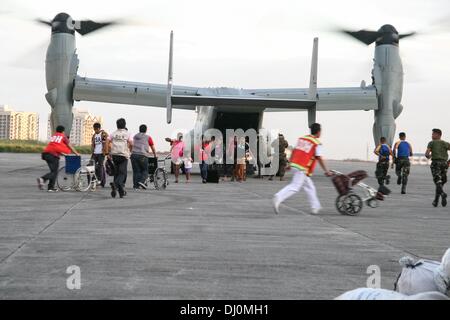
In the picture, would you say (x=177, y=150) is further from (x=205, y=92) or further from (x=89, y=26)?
(x=89, y=26)

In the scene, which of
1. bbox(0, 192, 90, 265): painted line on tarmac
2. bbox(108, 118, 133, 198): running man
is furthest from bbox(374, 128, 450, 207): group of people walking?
bbox(0, 192, 90, 265): painted line on tarmac

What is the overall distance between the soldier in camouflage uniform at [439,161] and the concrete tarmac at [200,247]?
54.1 inches

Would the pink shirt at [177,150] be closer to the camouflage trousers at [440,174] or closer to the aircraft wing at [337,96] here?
the aircraft wing at [337,96]

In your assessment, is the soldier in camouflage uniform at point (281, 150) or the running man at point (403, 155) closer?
the running man at point (403, 155)

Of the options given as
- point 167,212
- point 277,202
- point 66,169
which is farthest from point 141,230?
point 66,169

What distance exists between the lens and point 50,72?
98.3 ft

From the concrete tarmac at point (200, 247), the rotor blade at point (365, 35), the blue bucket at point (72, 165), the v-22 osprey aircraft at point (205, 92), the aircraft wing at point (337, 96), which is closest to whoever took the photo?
the concrete tarmac at point (200, 247)

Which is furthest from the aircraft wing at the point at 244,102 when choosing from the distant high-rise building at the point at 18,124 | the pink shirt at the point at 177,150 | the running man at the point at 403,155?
the distant high-rise building at the point at 18,124

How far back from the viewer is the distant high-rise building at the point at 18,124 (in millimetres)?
181875

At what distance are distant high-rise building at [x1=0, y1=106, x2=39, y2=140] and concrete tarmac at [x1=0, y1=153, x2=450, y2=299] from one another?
174581 millimetres

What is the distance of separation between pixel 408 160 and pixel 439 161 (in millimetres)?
4670

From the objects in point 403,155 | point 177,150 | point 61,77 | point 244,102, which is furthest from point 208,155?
point 61,77

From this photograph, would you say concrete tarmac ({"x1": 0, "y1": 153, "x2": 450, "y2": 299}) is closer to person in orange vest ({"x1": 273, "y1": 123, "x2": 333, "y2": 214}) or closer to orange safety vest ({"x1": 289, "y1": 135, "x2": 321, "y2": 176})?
person in orange vest ({"x1": 273, "y1": 123, "x2": 333, "y2": 214})

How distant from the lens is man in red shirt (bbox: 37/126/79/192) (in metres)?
17.5
